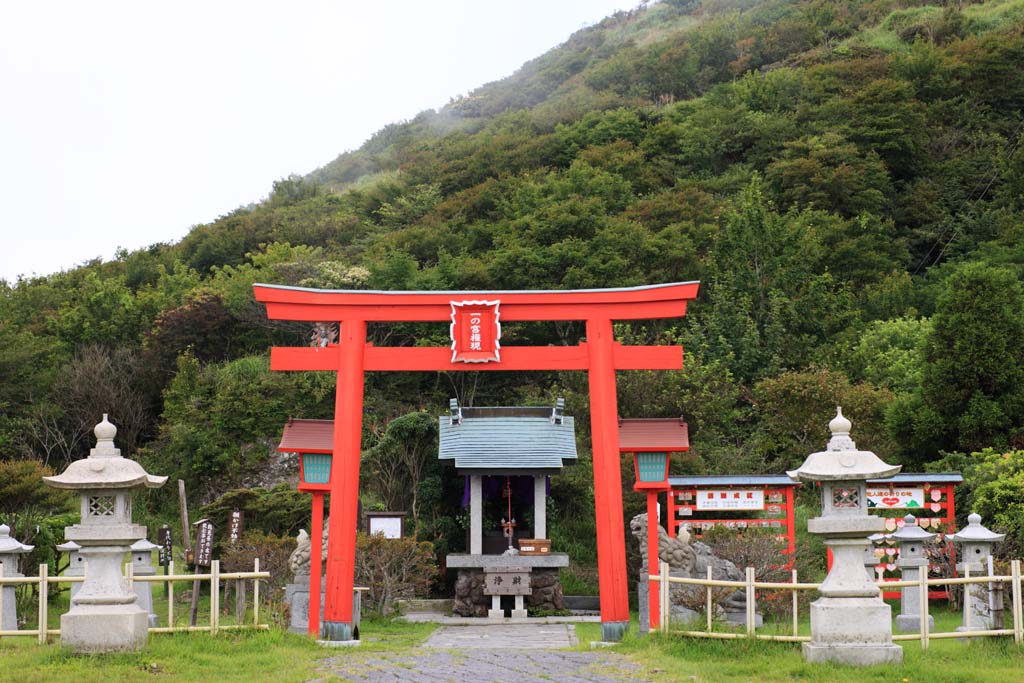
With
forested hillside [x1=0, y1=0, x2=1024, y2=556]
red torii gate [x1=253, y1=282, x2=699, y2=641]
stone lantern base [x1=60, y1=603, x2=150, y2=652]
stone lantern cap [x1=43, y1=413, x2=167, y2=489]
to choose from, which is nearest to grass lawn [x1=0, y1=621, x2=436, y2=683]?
stone lantern base [x1=60, y1=603, x2=150, y2=652]

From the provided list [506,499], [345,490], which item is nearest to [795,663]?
[345,490]

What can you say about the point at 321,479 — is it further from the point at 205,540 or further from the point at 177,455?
the point at 177,455

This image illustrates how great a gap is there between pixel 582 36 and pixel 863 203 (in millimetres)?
42349

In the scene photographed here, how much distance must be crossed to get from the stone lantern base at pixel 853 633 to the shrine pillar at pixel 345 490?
18.6 feet

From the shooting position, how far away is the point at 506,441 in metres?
19.1

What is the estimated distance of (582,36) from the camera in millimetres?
71812

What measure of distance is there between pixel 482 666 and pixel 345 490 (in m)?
3.89

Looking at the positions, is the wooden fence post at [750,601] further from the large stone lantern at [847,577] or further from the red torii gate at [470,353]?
the red torii gate at [470,353]

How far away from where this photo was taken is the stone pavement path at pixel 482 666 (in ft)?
29.0

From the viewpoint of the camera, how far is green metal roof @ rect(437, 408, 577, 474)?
18656 mm

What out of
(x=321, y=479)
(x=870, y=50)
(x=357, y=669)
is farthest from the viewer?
(x=870, y=50)

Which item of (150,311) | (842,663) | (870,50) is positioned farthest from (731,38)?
(842,663)

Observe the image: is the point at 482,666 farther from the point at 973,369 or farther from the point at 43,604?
the point at 973,369

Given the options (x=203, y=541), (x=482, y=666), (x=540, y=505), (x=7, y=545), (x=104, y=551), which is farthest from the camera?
(x=540, y=505)
